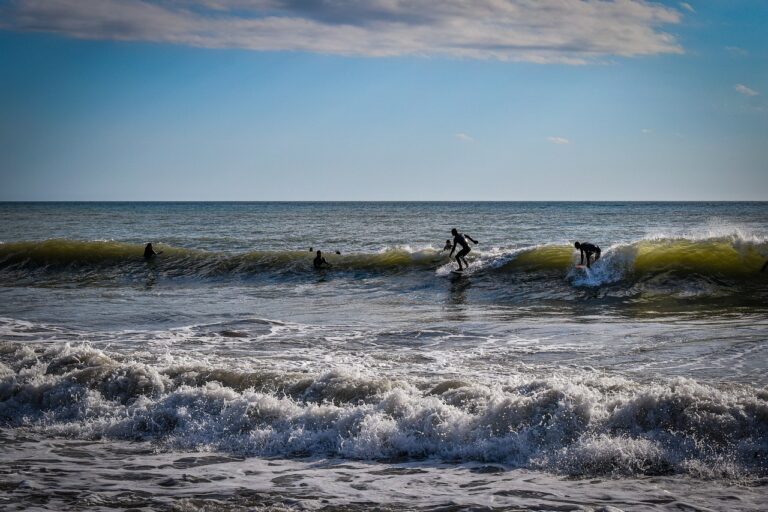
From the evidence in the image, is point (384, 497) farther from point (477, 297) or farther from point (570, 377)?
point (477, 297)

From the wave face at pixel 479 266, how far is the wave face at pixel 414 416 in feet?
37.8

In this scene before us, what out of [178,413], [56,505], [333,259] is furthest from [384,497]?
[333,259]

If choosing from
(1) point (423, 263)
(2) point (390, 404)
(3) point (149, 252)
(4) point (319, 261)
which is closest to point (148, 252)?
(3) point (149, 252)

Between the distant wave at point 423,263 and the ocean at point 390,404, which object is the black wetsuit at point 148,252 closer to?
the distant wave at point 423,263

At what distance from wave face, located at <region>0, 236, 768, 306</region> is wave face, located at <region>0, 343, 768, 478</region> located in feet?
37.8

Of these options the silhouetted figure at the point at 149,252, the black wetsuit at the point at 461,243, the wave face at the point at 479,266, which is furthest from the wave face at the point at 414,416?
the silhouetted figure at the point at 149,252

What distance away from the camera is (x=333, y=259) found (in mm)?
28250

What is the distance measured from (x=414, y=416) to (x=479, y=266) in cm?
1641

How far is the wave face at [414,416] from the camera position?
7.18 meters

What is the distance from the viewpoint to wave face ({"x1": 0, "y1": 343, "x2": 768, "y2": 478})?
718cm

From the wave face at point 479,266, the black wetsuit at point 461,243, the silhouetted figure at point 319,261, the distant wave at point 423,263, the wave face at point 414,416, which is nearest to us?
the wave face at point 414,416

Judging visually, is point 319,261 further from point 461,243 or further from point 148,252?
point 148,252

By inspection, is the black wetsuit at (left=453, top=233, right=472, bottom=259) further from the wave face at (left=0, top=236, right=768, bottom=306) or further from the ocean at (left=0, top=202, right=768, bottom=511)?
the ocean at (left=0, top=202, right=768, bottom=511)

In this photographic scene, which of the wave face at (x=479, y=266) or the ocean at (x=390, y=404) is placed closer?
the ocean at (x=390, y=404)
